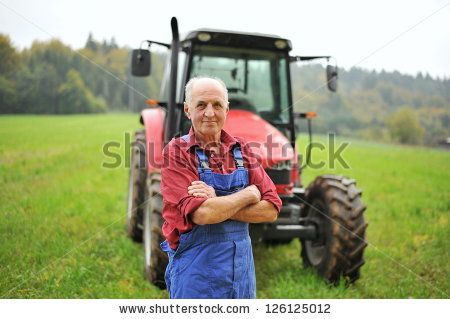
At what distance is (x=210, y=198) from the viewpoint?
6.11ft

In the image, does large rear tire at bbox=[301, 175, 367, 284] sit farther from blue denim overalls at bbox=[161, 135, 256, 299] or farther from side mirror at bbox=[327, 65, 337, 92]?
blue denim overalls at bbox=[161, 135, 256, 299]

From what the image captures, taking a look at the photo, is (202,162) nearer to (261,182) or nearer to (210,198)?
(210,198)

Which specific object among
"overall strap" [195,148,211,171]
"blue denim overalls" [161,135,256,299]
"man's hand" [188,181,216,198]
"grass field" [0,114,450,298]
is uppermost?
"overall strap" [195,148,211,171]

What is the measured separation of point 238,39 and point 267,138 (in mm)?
876

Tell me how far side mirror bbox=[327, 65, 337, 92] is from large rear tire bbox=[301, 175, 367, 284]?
0.84 m

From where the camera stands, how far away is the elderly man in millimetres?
1906

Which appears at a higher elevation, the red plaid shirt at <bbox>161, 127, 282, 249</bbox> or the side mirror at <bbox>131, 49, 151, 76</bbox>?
the side mirror at <bbox>131, 49, 151, 76</bbox>

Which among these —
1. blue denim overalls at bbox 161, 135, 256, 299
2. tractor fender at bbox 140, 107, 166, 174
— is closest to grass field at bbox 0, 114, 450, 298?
tractor fender at bbox 140, 107, 166, 174

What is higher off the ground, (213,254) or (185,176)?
(185,176)

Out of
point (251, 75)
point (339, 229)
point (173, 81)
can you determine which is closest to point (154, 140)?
point (173, 81)

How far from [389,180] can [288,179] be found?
18.8 feet

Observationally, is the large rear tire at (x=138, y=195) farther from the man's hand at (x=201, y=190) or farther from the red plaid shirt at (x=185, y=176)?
the man's hand at (x=201, y=190)

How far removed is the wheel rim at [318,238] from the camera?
3.98 meters
